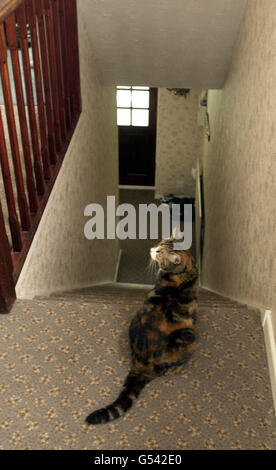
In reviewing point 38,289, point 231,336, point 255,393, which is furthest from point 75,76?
point 255,393

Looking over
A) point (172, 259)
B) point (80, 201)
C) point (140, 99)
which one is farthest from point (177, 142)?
point (172, 259)

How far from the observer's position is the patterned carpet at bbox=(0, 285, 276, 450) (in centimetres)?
148

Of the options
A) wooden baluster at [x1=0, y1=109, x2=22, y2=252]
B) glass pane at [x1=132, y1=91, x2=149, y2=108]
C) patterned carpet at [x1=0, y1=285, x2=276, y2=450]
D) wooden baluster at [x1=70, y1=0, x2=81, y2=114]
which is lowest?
patterned carpet at [x1=0, y1=285, x2=276, y2=450]

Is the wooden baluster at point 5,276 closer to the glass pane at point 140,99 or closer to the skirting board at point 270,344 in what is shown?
the skirting board at point 270,344

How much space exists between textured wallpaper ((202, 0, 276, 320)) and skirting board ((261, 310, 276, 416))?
6cm

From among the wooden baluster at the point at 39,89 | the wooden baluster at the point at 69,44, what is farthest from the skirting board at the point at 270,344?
the wooden baluster at the point at 69,44

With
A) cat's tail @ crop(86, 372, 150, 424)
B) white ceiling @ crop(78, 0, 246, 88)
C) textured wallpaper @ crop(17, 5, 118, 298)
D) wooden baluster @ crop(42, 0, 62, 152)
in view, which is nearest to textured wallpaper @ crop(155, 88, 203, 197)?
textured wallpaper @ crop(17, 5, 118, 298)

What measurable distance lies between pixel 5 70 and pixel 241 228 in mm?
1579

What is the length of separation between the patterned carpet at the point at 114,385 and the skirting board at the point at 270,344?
3cm

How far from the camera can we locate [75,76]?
8.84 ft

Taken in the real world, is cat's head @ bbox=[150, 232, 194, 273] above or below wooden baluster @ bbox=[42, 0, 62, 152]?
below

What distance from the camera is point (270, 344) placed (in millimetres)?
1792

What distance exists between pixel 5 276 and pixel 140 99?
5.68 metres

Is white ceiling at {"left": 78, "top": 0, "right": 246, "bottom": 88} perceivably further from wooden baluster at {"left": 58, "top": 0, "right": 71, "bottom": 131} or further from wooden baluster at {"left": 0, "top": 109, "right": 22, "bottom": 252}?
wooden baluster at {"left": 0, "top": 109, "right": 22, "bottom": 252}
